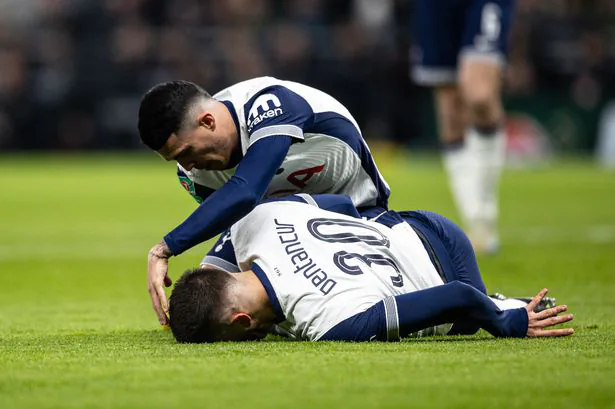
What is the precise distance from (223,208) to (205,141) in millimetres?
451

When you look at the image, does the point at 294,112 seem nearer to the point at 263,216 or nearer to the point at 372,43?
the point at 263,216

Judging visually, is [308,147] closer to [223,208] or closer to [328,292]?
[223,208]

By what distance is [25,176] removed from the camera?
18719mm

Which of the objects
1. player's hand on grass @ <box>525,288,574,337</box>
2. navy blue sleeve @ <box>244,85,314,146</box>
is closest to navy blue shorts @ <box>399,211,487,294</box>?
player's hand on grass @ <box>525,288,574,337</box>

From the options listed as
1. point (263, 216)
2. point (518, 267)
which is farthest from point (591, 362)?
point (518, 267)

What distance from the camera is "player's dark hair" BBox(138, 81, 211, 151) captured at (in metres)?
4.38

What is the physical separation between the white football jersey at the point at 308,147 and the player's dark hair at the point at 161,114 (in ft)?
1.00

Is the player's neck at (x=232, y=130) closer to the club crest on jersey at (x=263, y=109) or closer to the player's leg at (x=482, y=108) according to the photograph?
the club crest on jersey at (x=263, y=109)

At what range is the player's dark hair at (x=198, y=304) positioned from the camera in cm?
408

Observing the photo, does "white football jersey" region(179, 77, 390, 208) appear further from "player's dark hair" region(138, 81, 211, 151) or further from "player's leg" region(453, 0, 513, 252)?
"player's leg" region(453, 0, 513, 252)

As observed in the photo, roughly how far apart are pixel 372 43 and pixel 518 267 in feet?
56.2

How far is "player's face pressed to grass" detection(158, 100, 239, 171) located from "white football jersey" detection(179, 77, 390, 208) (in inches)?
2.8

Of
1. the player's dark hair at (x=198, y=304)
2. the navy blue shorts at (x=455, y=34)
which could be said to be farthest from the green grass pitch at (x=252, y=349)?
the navy blue shorts at (x=455, y=34)

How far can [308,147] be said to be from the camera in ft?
16.3
